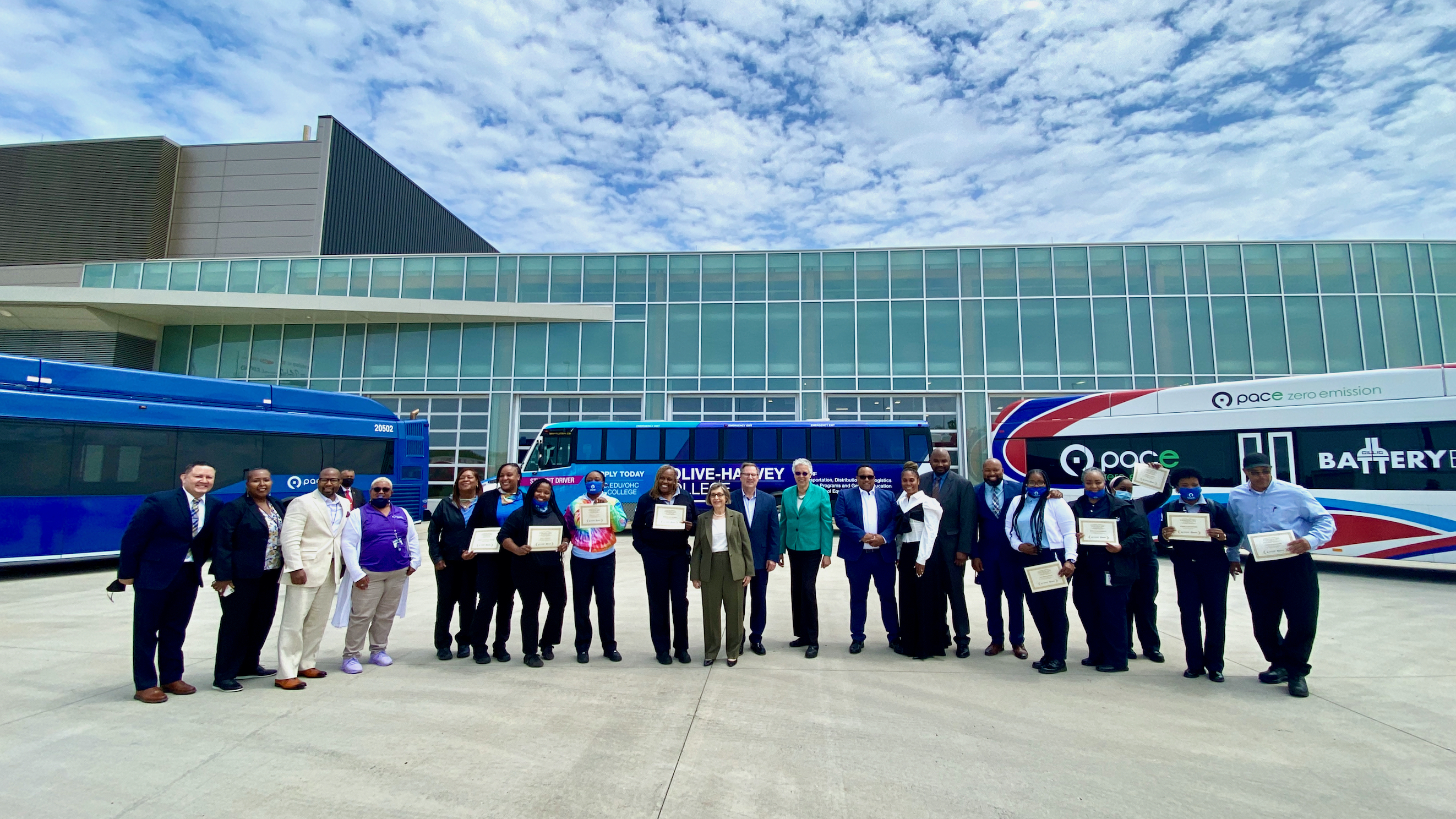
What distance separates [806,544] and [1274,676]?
3680 millimetres

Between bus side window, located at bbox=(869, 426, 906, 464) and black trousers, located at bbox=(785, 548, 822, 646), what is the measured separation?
11183 mm

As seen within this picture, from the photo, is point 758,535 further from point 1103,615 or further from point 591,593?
point 1103,615

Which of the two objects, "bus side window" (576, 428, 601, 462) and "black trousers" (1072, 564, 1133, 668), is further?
"bus side window" (576, 428, 601, 462)

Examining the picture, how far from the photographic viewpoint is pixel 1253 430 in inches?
480

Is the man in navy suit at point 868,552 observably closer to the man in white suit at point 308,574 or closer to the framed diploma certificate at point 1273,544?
the framed diploma certificate at point 1273,544

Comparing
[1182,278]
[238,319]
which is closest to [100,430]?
[238,319]

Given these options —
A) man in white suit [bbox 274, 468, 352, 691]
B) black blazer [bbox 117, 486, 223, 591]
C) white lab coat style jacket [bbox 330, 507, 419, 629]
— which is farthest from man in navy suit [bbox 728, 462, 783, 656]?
black blazer [bbox 117, 486, 223, 591]

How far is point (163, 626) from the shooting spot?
197 inches

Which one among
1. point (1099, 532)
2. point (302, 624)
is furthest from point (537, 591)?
point (1099, 532)

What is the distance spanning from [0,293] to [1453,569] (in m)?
38.1

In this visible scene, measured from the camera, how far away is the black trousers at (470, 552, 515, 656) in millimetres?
6148

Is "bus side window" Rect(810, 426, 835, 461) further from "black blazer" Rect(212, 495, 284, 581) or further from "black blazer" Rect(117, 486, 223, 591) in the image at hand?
"black blazer" Rect(117, 486, 223, 591)

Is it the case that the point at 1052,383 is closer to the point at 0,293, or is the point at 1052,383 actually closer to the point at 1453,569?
the point at 1453,569

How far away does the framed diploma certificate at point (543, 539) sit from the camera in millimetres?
6000
